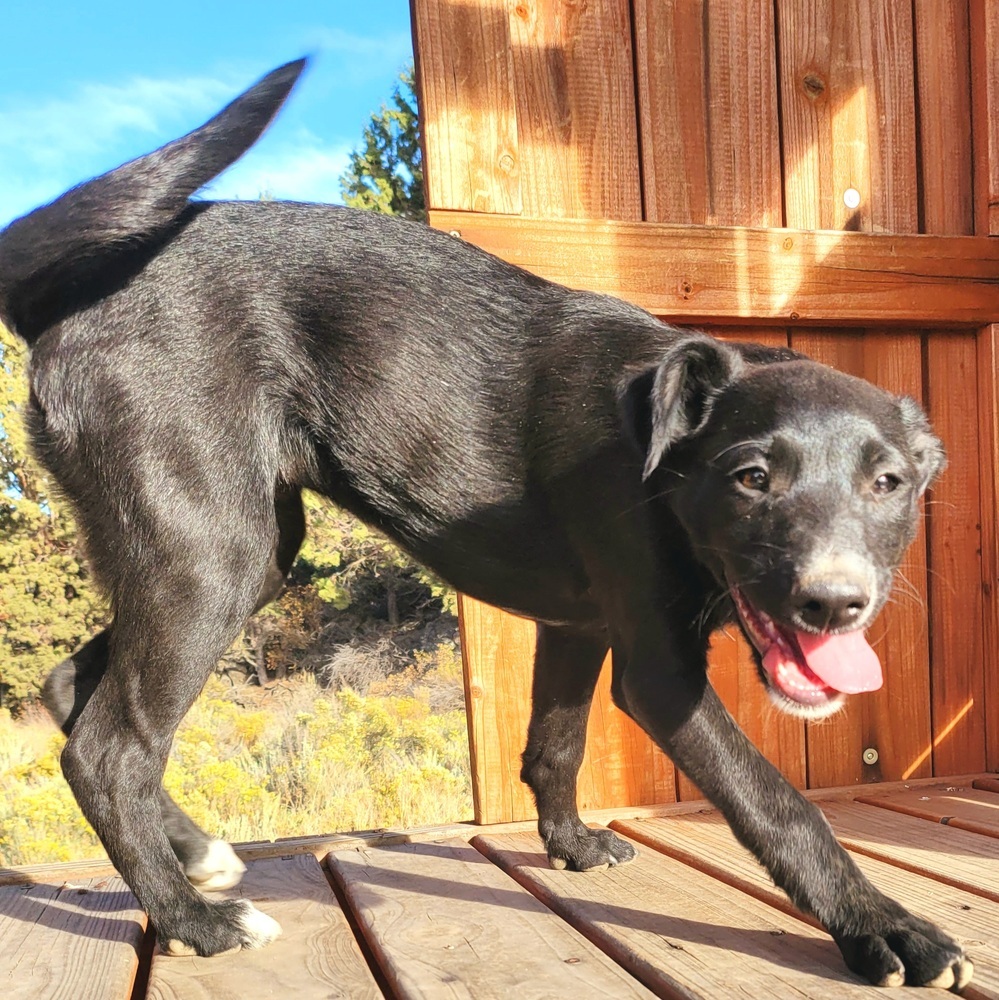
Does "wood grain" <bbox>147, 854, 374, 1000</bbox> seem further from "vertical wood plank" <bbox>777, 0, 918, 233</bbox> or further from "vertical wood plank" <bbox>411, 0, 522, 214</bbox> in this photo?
"vertical wood plank" <bbox>777, 0, 918, 233</bbox>

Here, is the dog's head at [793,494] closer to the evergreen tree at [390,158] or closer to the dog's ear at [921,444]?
the dog's ear at [921,444]

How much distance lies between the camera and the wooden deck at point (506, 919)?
173 cm

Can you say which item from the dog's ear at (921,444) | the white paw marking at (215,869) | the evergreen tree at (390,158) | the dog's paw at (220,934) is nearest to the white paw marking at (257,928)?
the dog's paw at (220,934)

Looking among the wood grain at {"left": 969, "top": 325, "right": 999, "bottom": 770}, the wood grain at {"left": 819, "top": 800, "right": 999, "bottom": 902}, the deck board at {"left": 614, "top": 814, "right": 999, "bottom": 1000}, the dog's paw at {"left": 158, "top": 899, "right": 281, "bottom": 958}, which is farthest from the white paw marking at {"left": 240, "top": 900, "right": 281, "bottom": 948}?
the wood grain at {"left": 969, "top": 325, "right": 999, "bottom": 770}

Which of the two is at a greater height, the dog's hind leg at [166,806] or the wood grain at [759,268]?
the wood grain at [759,268]

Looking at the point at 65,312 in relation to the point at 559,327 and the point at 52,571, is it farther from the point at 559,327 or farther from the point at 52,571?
the point at 52,571

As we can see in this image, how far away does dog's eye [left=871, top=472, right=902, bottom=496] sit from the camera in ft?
5.88

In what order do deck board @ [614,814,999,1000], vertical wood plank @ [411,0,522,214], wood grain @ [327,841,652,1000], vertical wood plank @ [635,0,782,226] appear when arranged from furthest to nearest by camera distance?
1. vertical wood plank @ [635,0,782,226]
2. vertical wood plank @ [411,0,522,214]
3. deck board @ [614,814,999,1000]
4. wood grain @ [327,841,652,1000]

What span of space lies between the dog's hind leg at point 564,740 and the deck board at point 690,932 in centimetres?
6

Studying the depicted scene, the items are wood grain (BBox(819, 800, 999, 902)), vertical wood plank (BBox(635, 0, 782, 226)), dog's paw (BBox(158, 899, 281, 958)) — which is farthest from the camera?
vertical wood plank (BBox(635, 0, 782, 226))

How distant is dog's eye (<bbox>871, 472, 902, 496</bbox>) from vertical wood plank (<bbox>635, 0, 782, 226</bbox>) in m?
1.58

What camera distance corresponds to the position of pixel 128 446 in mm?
2033

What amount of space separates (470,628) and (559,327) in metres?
1.07

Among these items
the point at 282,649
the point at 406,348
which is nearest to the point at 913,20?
the point at 406,348
